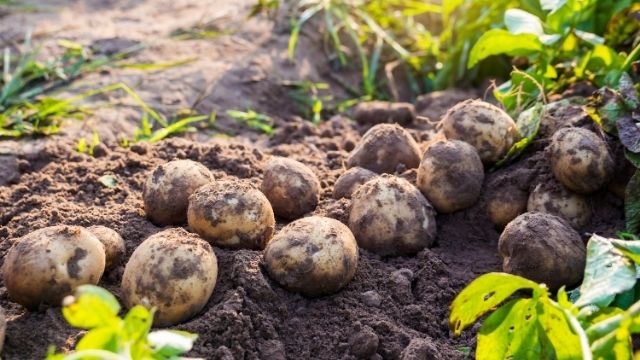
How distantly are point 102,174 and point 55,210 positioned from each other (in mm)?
362

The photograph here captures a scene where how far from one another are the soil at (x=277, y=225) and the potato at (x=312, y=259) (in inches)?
1.6

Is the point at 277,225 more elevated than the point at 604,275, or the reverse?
the point at 604,275

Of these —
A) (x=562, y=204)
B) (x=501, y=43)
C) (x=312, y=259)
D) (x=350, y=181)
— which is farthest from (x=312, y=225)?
(x=501, y=43)

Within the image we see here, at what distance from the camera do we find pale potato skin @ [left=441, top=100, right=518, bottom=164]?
2.81 metres

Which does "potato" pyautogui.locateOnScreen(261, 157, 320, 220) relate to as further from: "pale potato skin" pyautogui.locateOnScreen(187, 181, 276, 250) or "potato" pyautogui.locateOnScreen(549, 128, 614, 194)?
"potato" pyautogui.locateOnScreen(549, 128, 614, 194)

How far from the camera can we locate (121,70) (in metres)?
4.11

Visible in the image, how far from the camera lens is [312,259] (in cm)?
227

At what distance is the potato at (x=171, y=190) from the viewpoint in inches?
102

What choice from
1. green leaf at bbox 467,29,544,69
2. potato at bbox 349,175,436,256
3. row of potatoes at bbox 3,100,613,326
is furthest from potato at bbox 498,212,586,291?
green leaf at bbox 467,29,544,69

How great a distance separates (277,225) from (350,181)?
0.30 meters

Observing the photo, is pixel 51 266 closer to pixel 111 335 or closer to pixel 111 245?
pixel 111 245

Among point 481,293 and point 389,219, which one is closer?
point 481,293

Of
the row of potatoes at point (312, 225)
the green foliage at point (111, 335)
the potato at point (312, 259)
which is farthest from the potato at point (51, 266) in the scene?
the green foliage at point (111, 335)

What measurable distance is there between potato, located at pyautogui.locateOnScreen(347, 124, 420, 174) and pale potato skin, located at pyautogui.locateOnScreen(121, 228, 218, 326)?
936 millimetres
